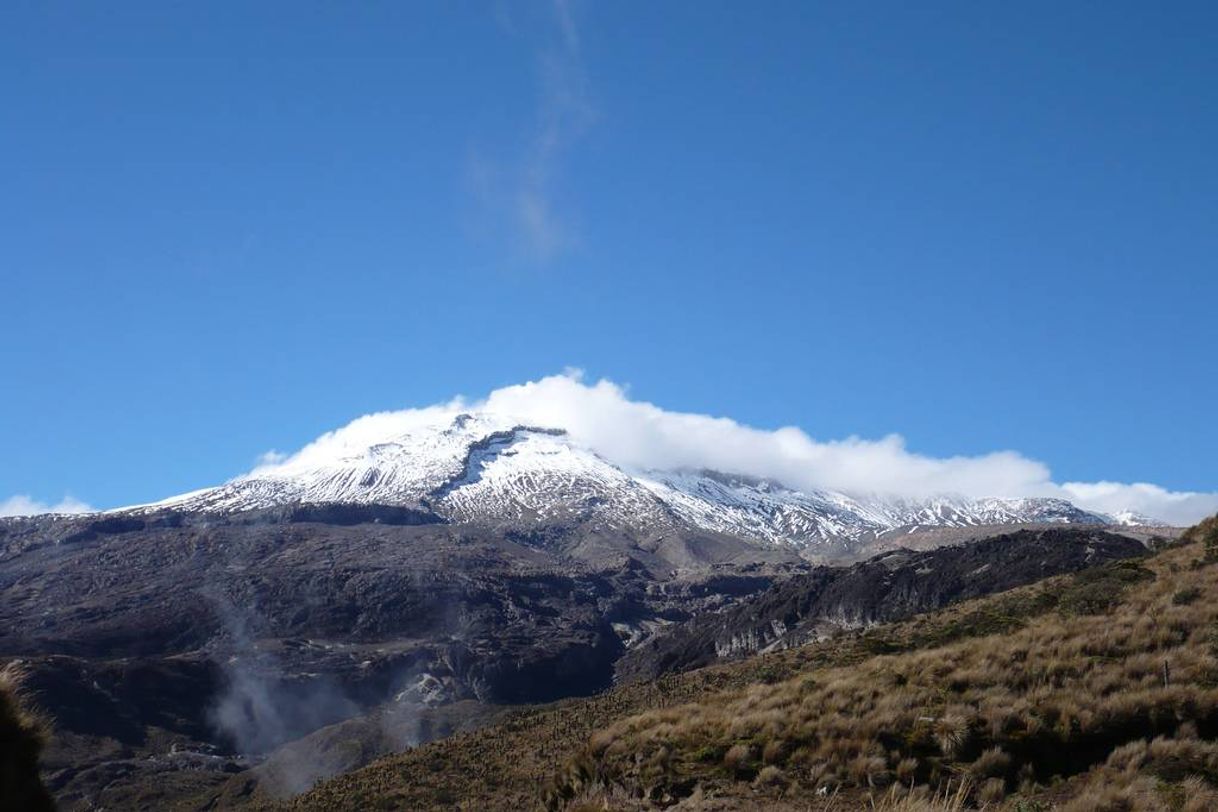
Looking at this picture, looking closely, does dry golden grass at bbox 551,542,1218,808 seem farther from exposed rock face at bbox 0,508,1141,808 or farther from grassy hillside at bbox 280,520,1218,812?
exposed rock face at bbox 0,508,1141,808

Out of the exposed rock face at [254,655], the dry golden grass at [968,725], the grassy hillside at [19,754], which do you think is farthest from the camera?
the exposed rock face at [254,655]

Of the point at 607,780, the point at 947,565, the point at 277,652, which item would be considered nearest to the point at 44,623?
the point at 277,652

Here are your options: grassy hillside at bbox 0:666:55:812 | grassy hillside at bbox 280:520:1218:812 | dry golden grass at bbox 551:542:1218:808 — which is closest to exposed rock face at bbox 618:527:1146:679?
grassy hillside at bbox 280:520:1218:812

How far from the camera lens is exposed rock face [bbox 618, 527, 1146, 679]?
103 m

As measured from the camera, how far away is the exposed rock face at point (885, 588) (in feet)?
338

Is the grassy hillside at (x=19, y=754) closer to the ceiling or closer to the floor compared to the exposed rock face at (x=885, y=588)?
closer to the floor

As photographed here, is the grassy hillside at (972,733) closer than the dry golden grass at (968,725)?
Yes

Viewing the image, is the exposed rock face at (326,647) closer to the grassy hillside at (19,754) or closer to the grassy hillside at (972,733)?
the grassy hillside at (972,733)

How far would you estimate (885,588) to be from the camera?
117m

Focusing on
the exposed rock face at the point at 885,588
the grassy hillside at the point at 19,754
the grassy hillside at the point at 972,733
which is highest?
the exposed rock face at the point at 885,588

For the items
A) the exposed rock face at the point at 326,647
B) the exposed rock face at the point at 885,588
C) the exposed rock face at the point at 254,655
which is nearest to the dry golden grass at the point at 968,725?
the exposed rock face at the point at 885,588

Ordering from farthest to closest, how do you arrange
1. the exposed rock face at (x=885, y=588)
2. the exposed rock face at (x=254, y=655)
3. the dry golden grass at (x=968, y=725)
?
the exposed rock face at (x=254, y=655), the exposed rock face at (x=885, y=588), the dry golden grass at (x=968, y=725)

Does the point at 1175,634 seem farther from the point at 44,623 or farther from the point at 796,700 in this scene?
the point at 44,623

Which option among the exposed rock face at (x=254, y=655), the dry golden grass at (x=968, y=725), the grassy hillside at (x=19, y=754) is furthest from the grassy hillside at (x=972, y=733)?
the exposed rock face at (x=254, y=655)
